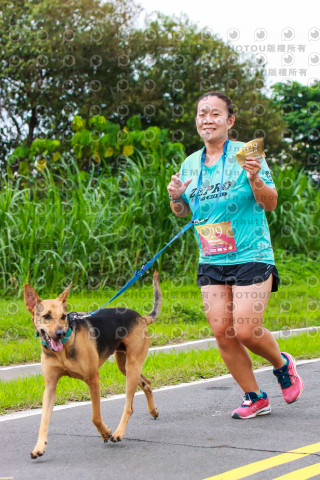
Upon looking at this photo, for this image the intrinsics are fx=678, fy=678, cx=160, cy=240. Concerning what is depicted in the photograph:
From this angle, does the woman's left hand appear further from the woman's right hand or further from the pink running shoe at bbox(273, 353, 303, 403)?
the pink running shoe at bbox(273, 353, 303, 403)

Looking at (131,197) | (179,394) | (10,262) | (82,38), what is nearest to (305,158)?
(82,38)

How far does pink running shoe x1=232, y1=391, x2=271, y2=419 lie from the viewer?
16.1 ft

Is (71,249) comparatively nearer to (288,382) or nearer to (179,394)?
(179,394)

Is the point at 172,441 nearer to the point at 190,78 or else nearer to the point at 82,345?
the point at 82,345

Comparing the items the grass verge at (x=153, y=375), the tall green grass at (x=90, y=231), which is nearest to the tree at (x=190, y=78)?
the tall green grass at (x=90, y=231)

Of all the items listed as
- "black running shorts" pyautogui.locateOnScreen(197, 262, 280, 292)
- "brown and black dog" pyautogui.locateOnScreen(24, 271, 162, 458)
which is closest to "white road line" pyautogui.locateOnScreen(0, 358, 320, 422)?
"brown and black dog" pyautogui.locateOnScreen(24, 271, 162, 458)

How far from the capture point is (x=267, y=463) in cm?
376

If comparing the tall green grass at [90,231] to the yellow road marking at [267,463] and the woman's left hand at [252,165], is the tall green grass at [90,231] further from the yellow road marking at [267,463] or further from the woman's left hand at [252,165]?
the yellow road marking at [267,463]

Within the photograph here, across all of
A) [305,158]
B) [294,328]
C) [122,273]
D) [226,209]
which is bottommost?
[294,328]

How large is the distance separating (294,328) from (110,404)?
4.32 m

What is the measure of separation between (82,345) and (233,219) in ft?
4.62

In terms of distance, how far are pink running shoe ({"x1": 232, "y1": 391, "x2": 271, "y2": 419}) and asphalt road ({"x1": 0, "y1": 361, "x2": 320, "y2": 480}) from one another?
2.2 inches

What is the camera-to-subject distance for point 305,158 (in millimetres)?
29672

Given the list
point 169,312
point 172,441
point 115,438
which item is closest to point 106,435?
point 115,438
